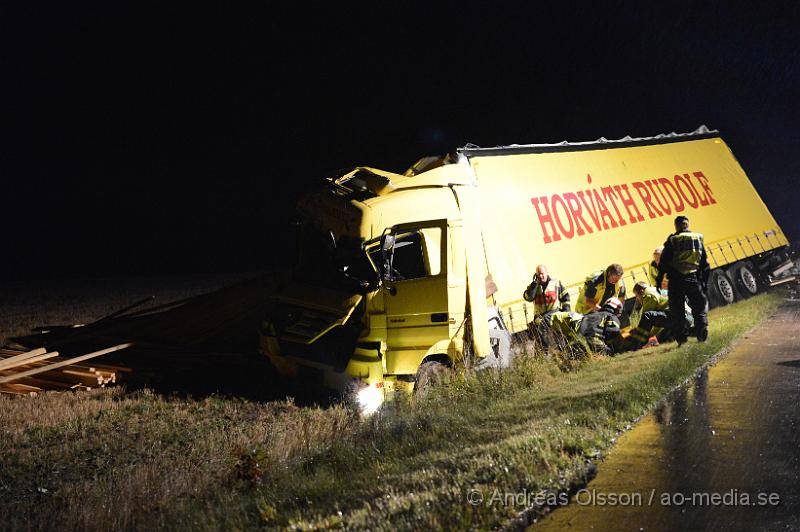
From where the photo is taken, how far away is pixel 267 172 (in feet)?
180

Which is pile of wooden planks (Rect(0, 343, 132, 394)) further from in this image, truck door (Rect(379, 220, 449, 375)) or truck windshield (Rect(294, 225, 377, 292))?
truck door (Rect(379, 220, 449, 375))

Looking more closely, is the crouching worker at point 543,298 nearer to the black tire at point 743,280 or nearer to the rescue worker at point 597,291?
the rescue worker at point 597,291

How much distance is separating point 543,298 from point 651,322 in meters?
1.76

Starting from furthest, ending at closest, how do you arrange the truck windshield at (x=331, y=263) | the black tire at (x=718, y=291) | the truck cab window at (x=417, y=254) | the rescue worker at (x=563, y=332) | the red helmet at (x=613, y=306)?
the black tire at (x=718, y=291), the red helmet at (x=613, y=306), the rescue worker at (x=563, y=332), the truck cab window at (x=417, y=254), the truck windshield at (x=331, y=263)

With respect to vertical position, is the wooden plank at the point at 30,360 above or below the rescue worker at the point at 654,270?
below

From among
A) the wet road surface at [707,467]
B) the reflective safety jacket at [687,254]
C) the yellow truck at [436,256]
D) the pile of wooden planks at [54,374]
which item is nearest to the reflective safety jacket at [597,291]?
the yellow truck at [436,256]

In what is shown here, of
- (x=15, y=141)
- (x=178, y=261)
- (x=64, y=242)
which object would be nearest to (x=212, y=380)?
(x=178, y=261)

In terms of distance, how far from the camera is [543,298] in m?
10.3

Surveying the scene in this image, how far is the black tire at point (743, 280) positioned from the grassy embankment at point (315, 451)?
6.76 m

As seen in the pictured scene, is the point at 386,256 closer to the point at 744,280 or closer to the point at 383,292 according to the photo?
the point at 383,292

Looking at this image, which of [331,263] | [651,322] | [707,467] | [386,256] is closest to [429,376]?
[386,256]

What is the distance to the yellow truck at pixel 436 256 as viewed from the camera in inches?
320

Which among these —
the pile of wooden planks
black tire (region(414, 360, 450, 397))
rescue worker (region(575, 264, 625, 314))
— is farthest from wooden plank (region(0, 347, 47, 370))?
rescue worker (region(575, 264, 625, 314))

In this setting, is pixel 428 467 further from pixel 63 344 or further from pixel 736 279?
pixel 736 279
